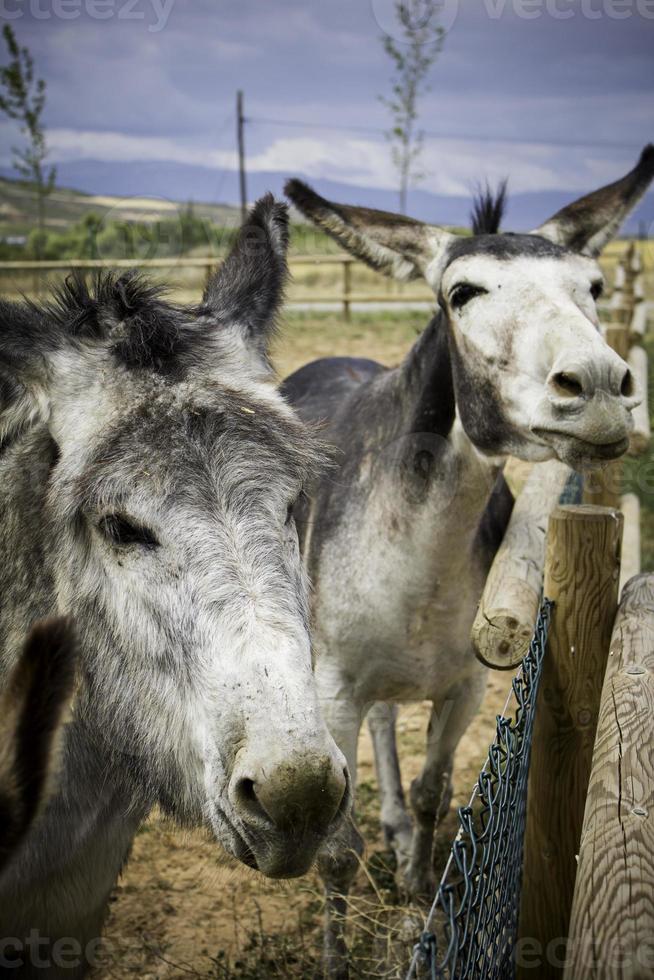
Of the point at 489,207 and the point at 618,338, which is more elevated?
the point at 489,207

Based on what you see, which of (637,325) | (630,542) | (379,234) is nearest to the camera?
(379,234)

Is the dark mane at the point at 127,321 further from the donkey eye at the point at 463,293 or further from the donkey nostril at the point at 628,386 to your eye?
the donkey nostril at the point at 628,386

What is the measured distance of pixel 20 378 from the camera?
1825 mm

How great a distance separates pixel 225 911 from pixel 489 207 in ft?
11.1

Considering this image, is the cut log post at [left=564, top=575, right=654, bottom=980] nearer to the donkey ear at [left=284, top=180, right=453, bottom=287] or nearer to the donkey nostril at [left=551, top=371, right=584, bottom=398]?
the donkey nostril at [left=551, top=371, right=584, bottom=398]

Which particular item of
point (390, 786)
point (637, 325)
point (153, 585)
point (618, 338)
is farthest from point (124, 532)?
point (637, 325)

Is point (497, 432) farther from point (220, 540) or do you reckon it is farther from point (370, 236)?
point (220, 540)

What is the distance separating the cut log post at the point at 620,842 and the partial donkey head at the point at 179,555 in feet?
1.50

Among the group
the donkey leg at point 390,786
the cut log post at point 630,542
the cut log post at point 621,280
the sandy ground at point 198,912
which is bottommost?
the sandy ground at point 198,912

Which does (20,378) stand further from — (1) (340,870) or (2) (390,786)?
(2) (390,786)

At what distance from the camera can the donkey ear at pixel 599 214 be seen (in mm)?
3365

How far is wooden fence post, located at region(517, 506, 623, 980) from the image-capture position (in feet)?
7.43

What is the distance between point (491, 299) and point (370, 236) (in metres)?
0.81

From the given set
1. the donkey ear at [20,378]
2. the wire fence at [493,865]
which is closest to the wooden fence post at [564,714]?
the wire fence at [493,865]
